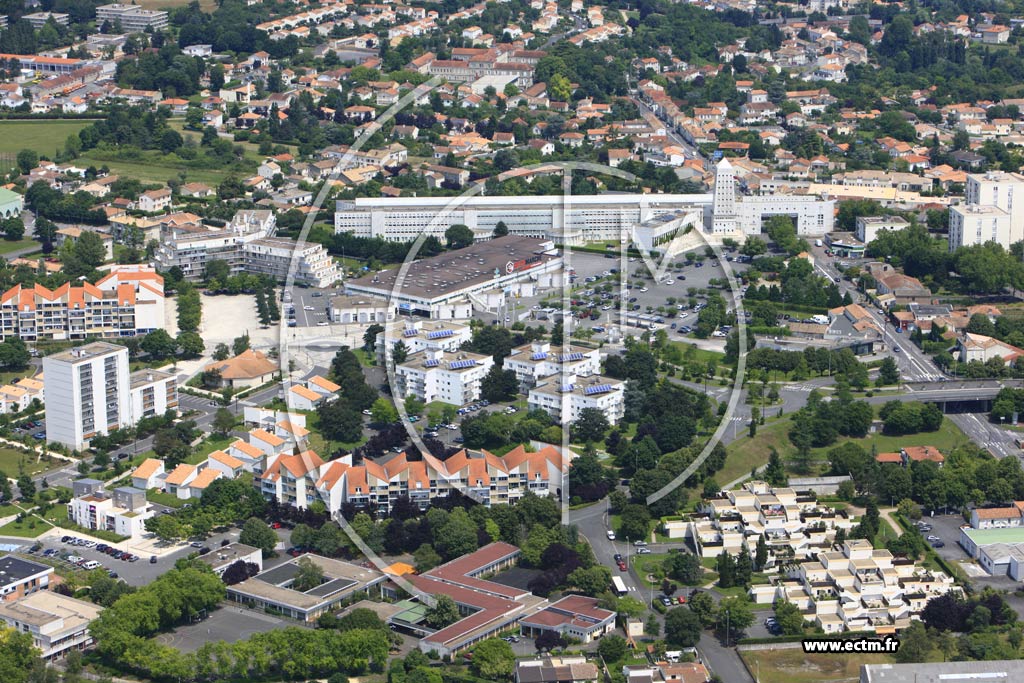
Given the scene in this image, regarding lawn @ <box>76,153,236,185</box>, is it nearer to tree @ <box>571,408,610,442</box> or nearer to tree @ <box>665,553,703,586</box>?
tree @ <box>571,408,610,442</box>

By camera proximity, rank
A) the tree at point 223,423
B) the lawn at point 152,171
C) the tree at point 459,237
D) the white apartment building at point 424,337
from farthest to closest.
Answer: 1. the lawn at point 152,171
2. the tree at point 459,237
3. the white apartment building at point 424,337
4. the tree at point 223,423

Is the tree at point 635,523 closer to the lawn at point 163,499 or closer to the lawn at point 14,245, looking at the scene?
the lawn at point 163,499

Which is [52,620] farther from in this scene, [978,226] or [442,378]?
[978,226]

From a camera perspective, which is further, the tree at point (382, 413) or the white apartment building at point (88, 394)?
the tree at point (382, 413)

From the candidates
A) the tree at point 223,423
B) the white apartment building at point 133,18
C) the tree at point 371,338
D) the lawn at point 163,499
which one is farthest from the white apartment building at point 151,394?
the white apartment building at point 133,18

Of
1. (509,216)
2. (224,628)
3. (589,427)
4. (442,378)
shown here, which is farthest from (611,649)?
(509,216)

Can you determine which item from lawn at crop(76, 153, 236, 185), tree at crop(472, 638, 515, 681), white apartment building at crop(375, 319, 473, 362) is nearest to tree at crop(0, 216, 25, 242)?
lawn at crop(76, 153, 236, 185)
